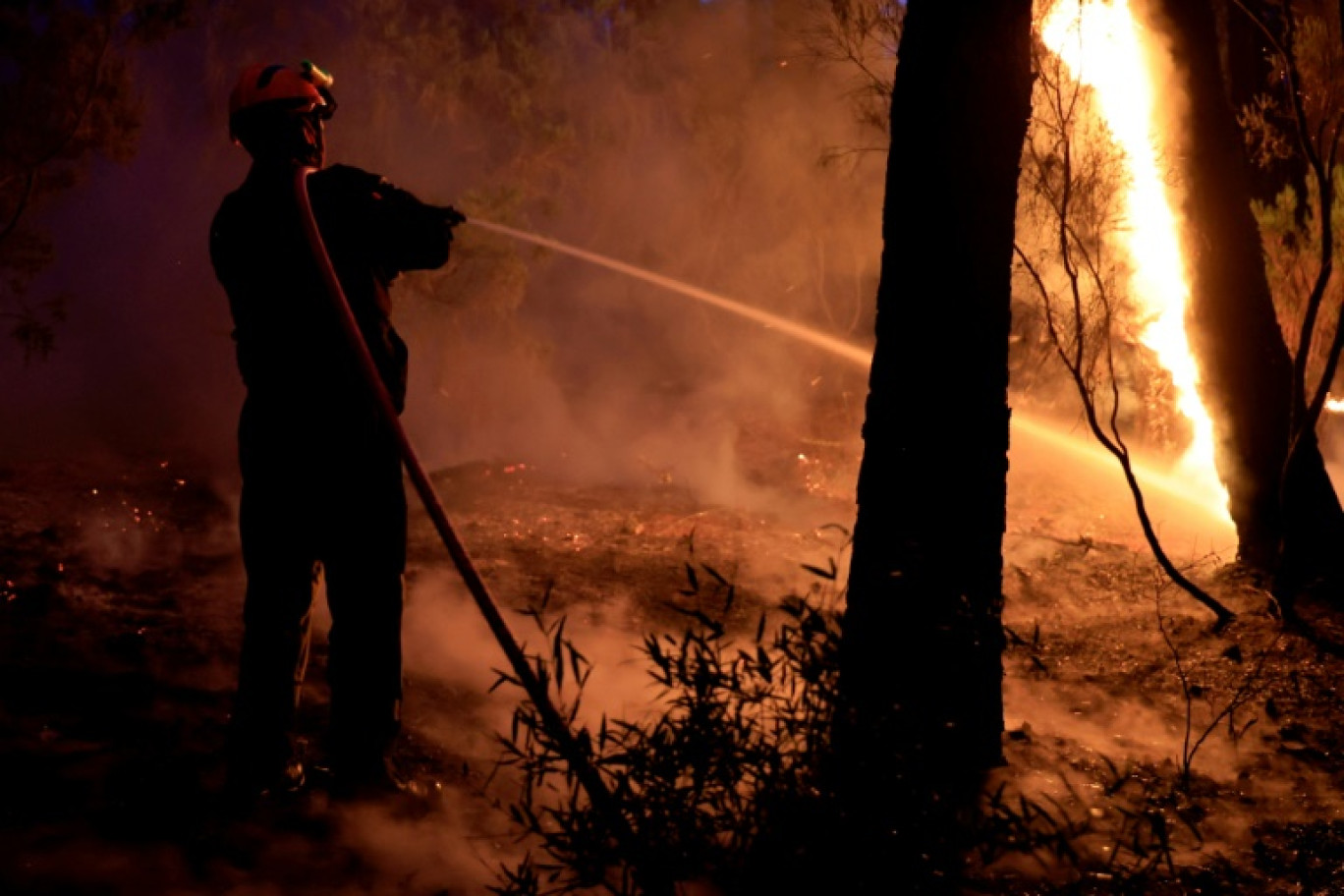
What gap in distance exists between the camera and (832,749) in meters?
2.70

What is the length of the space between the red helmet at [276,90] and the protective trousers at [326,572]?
95cm

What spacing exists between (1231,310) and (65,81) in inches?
415

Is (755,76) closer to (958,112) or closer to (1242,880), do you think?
(958,112)

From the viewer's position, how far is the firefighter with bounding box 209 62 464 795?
3.26m

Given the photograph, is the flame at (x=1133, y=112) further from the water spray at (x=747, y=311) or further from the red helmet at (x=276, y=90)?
the water spray at (x=747, y=311)

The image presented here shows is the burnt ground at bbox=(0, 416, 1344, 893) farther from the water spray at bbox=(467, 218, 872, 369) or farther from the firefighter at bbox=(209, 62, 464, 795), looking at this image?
the water spray at bbox=(467, 218, 872, 369)

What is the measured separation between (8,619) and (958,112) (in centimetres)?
465

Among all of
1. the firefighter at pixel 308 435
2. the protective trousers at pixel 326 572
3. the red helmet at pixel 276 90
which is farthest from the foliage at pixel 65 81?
the protective trousers at pixel 326 572

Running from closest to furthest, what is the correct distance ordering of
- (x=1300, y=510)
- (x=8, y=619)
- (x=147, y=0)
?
(x=8, y=619)
(x=1300, y=510)
(x=147, y=0)

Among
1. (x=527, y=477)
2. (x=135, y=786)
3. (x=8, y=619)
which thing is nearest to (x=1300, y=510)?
(x=135, y=786)

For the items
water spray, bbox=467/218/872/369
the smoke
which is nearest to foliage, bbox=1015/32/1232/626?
the smoke

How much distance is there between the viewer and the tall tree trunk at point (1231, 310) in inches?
243

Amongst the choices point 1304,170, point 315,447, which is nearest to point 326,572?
point 315,447

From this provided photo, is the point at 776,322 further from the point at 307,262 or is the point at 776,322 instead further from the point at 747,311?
the point at 307,262
